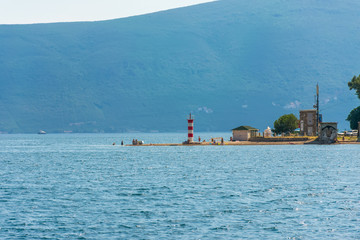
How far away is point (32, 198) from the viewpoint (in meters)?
55.8

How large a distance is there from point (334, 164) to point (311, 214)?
5418cm

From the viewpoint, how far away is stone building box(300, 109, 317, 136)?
183 m

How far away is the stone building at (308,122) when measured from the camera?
183m

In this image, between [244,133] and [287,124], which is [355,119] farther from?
[244,133]

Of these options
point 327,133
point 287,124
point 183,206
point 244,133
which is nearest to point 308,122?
point 287,124

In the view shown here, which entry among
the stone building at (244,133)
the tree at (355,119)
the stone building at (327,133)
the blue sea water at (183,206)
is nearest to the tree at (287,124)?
the stone building at (244,133)

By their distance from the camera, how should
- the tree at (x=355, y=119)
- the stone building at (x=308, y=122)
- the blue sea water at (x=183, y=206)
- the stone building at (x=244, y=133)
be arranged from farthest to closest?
the tree at (x=355, y=119) → the stone building at (x=244, y=133) → the stone building at (x=308, y=122) → the blue sea water at (x=183, y=206)

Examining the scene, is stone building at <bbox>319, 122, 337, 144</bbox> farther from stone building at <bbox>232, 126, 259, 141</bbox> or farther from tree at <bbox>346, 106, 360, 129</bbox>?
tree at <bbox>346, 106, 360, 129</bbox>

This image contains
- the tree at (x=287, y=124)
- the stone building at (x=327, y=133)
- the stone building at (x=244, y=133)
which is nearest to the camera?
the stone building at (x=327, y=133)

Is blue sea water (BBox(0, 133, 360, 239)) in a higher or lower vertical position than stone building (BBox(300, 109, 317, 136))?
lower

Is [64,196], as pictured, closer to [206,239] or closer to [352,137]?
[206,239]

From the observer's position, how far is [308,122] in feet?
608

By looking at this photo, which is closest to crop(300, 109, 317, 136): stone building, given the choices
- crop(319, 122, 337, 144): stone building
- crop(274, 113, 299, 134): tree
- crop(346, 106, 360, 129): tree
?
crop(274, 113, 299, 134): tree

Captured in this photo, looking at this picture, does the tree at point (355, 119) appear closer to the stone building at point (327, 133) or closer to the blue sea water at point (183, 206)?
the stone building at point (327, 133)
